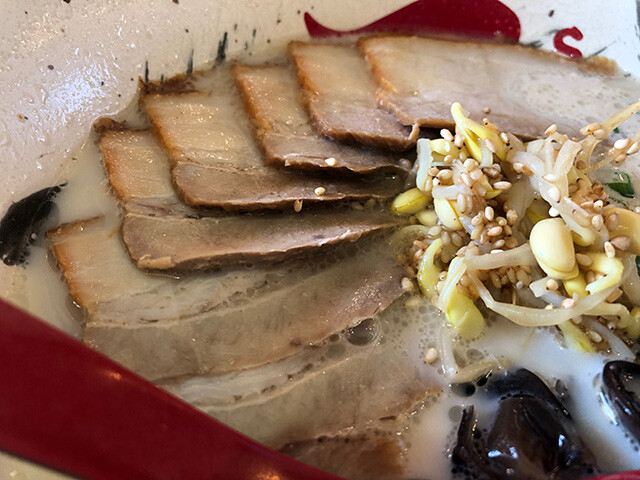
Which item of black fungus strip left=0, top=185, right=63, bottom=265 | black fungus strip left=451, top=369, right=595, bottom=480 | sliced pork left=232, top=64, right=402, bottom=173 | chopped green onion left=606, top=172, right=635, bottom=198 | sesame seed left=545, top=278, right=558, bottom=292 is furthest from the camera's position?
chopped green onion left=606, top=172, right=635, bottom=198

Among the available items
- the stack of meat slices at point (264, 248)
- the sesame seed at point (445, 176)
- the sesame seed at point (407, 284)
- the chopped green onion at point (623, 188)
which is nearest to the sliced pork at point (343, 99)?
the stack of meat slices at point (264, 248)

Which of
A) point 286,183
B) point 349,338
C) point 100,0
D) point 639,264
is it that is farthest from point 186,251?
point 639,264

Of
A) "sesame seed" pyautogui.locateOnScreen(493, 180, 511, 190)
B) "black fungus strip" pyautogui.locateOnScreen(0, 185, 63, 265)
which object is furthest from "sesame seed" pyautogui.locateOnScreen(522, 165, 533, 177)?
"black fungus strip" pyautogui.locateOnScreen(0, 185, 63, 265)

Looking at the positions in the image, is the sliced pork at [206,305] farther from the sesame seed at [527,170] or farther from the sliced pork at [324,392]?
the sesame seed at [527,170]

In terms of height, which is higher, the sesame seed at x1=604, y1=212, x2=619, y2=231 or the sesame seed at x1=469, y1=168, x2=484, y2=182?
the sesame seed at x1=469, y1=168, x2=484, y2=182

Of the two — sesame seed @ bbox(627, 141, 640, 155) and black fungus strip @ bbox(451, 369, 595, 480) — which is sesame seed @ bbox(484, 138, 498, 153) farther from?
black fungus strip @ bbox(451, 369, 595, 480)

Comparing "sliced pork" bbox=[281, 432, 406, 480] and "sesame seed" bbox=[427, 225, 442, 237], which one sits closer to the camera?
"sliced pork" bbox=[281, 432, 406, 480]

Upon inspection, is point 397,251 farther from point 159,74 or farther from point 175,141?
point 159,74
